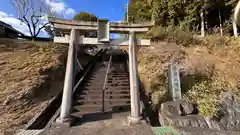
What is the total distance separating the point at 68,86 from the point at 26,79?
280cm

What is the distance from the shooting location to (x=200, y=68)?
6645mm

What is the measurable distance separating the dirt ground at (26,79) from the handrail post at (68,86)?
1355mm

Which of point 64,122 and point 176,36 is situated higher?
point 176,36

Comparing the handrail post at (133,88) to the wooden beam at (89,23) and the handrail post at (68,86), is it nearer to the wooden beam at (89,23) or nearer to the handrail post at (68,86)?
the wooden beam at (89,23)

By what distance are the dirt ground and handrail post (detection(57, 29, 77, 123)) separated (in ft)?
4.45

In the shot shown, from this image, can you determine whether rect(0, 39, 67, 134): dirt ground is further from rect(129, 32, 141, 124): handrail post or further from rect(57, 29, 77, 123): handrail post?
rect(129, 32, 141, 124): handrail post

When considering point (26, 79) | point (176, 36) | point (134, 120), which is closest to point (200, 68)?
point (176, 36)

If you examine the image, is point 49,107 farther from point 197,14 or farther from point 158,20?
point 197,14

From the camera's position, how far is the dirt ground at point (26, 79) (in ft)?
16.7

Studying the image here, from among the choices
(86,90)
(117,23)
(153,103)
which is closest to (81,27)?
(117,23)

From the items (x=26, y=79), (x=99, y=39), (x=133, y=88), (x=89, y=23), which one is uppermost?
(x=89, y=23)

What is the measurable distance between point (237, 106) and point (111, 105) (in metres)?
4.07

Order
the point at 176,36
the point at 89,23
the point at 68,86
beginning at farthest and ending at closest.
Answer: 1. the point at 176,36
2. the point at 89,23
3. the point at 68,86

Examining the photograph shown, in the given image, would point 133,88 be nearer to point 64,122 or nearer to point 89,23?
point 64,122
